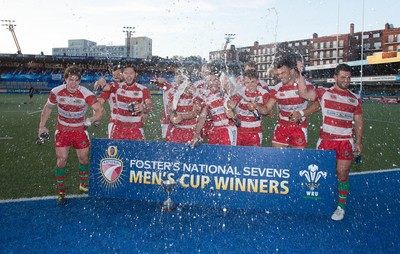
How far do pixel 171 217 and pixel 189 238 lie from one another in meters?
0.80

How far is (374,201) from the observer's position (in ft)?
19.7

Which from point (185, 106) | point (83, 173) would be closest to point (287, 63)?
point (185, 106)

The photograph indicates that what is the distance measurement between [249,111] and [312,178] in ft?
5.84

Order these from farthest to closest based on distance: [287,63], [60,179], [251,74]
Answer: [251,74], [287,63], [60,179]

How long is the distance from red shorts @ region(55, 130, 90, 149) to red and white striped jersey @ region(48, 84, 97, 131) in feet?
0.25

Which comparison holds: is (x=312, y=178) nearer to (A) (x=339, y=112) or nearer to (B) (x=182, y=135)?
(A) (x=339, y=112)

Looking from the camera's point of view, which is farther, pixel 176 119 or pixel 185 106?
pixel 185 106

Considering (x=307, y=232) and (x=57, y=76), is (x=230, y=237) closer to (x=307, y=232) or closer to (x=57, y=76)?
(x=307, y=232)

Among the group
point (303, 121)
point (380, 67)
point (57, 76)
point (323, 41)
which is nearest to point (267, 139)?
point (303, 121)

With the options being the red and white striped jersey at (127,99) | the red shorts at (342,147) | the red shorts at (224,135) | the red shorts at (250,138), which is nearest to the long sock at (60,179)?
the red and white striped jersey at (127,99)

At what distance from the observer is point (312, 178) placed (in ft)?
17.5

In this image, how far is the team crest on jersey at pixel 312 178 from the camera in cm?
532

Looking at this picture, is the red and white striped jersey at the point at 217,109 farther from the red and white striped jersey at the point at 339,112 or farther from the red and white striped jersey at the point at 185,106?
the red and white striped jersey at the point at 339,112

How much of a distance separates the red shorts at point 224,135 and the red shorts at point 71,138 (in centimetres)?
238
